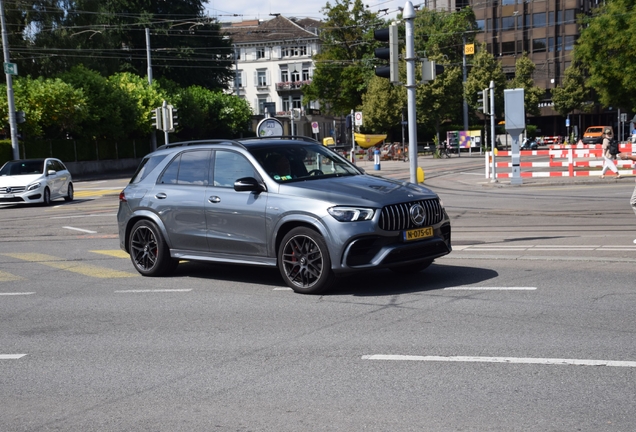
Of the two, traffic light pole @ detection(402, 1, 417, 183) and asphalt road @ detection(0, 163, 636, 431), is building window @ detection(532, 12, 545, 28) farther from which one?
asphalt road @ detection(0, 163, 636, 431)

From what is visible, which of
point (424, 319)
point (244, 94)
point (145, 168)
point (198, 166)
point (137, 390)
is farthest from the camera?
point (244, 94)

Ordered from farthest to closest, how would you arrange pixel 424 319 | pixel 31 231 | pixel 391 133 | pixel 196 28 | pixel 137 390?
1. pixel 391 133
2. pixel 196 28
3. pixel 31 231
4. pixel 424 319
5. pixel 137 390

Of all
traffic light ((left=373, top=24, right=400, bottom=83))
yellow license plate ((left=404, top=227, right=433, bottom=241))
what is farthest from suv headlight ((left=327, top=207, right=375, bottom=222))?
traffic light ((left=373, top=24, right=400, bottom=83))

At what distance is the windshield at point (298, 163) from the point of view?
31.8 feet

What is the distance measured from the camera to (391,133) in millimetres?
81375

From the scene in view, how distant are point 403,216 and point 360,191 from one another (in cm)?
54

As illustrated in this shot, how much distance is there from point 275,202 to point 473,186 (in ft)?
67.9

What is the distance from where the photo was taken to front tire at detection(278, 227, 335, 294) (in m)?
8.80

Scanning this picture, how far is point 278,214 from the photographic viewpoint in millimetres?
9172

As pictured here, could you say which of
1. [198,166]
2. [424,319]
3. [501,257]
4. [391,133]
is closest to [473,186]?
[501,257]

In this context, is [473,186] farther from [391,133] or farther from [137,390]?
[391,133]

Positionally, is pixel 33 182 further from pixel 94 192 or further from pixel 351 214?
pixel 351 214

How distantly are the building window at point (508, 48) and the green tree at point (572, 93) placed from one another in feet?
30.5

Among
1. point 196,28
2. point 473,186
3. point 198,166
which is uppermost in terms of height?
point 196,28
